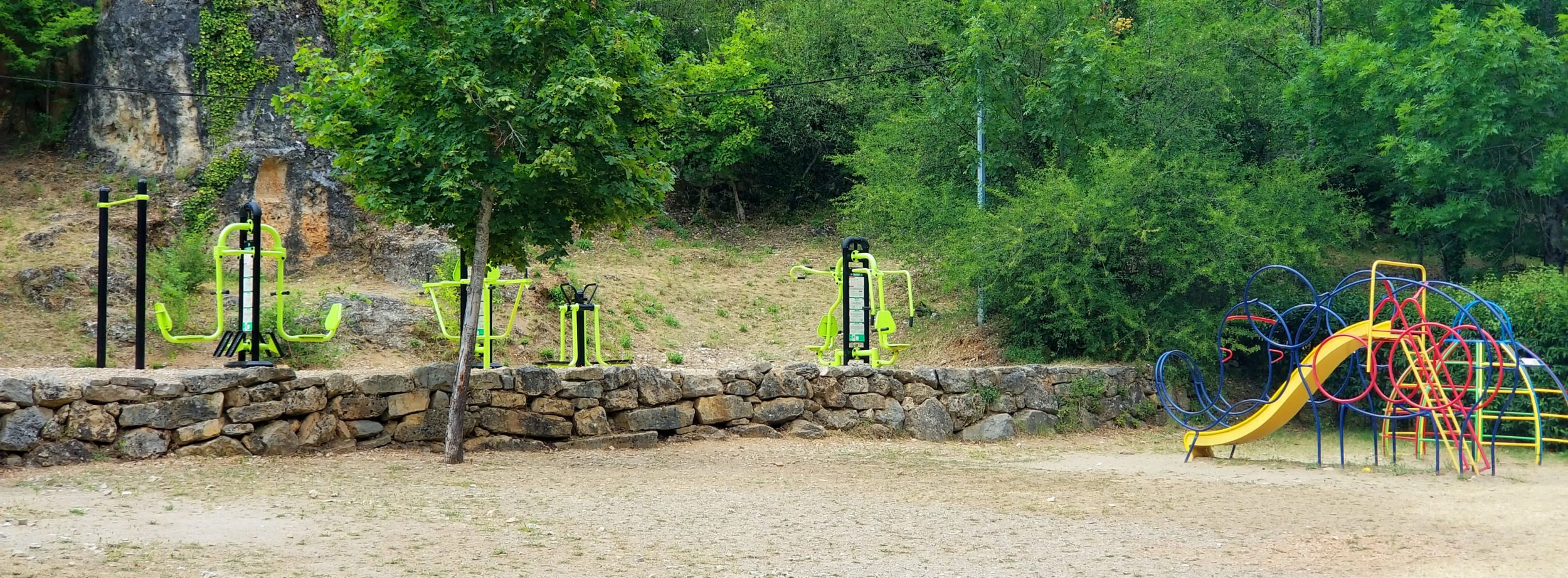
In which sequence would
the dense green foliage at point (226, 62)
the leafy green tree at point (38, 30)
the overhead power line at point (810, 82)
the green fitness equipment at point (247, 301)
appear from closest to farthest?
the green fitness equipment at point (247, 301), the dense green foliage at point (226, 62), the leafy green tree at point (38, 30), the overhead power line at point (810, 82)

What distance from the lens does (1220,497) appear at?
27.7ft

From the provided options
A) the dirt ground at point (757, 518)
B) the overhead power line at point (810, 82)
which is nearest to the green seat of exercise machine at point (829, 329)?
the dirt ground at point (757, 518)

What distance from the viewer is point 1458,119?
15148 millimetres

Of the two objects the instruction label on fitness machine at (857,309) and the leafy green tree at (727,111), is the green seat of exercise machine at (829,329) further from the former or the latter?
A: the leafy green tree at (727,111)

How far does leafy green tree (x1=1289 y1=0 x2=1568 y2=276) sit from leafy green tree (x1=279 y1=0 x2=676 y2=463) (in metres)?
10.8

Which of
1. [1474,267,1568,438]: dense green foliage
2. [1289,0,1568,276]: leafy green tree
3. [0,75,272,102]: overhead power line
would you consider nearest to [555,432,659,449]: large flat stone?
[1474,267,1568,438]: dense green foliage

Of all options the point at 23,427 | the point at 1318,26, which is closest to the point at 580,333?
the point at 23,427

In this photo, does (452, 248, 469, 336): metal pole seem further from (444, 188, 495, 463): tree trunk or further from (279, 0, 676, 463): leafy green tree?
(279, 0, 676, 463): leafy green tree

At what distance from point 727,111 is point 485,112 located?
53.6 feet

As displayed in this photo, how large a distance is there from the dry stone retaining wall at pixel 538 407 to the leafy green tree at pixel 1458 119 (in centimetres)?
532

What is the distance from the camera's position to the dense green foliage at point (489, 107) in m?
9.05

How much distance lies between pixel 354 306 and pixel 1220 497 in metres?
11.3

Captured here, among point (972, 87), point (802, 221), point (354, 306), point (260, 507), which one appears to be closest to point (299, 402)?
point (260, 507)

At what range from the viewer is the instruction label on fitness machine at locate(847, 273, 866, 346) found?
42.6ft
